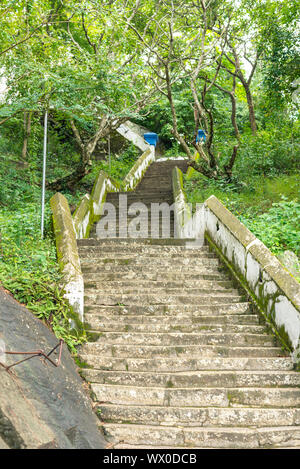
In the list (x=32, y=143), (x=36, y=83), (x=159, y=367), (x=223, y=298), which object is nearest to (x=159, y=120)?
(x=32, y=143)

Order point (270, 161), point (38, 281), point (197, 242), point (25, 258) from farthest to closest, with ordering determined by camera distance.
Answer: point (270, 161) < point (197, 242) < point (25, 258) < point (38, 281)

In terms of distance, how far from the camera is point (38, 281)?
4375mm

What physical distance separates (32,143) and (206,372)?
37.4ft

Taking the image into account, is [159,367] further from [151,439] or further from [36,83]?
[36,83]

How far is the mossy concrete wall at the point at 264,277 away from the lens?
4215 mm

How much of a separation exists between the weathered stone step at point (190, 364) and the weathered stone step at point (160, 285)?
1519 millimetres

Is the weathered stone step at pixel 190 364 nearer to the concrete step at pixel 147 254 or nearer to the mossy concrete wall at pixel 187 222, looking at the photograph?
the concrete step at pixel 147 254

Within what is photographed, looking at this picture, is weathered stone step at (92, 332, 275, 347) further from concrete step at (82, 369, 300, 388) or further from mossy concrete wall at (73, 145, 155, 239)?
→ mossy concrete wall at (73, 145, 155, 239)

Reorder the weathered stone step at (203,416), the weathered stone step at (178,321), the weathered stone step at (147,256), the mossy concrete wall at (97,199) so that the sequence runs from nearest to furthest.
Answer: the weathered stone step at (203,416) < the weathered stone step at (178,321) < the weathered stone step at (147,256) < the mossy concrete wall at (97,199)

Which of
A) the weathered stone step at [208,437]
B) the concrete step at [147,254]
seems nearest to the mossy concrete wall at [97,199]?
the concrete step at [147,254]

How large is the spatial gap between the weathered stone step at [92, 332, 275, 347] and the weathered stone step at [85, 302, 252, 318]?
509 millimetres

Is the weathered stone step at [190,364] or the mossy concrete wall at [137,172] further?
the mossy concrete wall at [137,172]
